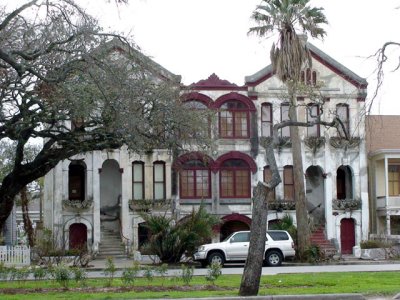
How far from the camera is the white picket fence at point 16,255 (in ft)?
117

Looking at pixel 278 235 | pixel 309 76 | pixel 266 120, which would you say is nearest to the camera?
pixel 278 235

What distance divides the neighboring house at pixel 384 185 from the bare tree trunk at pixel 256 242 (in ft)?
94.1

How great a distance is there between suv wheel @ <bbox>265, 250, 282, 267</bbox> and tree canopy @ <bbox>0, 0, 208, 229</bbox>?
7.71m

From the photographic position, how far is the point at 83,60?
21.0 meters

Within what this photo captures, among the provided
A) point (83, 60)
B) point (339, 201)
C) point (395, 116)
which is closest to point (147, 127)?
point (83, 60)

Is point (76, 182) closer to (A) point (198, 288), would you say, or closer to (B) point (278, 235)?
(B) point (278, 235)

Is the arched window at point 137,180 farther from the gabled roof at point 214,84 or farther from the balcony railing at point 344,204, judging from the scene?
the balcony railing at point 344,204

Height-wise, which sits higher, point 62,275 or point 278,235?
point 278,235

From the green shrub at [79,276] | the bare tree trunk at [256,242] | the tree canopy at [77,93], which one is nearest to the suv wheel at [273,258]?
the tree canopy at [77,93]

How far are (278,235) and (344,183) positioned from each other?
43.8 feet

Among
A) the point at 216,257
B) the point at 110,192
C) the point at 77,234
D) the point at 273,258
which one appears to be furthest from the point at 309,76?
the point at 77,234

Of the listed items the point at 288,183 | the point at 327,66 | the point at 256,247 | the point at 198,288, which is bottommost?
the point at 198,288

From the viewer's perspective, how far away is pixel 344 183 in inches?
1828

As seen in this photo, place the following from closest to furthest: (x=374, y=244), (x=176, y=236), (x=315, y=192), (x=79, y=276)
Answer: (x=79, y=276) → (x=176, y=236) → (x=374, y=244) → (x=315, y=192)
